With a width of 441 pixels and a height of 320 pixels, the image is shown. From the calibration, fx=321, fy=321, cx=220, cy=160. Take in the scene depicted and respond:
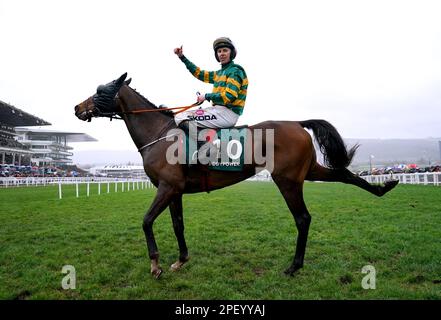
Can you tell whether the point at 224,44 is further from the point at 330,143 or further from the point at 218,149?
the point at 330,143

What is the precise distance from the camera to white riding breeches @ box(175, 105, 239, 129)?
15.8 ft

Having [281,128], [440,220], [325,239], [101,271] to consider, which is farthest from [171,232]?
[440,220]

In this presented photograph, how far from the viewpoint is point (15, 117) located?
64812mm

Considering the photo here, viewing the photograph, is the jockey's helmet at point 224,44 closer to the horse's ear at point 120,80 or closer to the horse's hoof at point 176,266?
the horse's ear at point 120,80

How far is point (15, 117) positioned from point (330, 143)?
74.1 metres

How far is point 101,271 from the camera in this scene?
A: 4480 millimetres

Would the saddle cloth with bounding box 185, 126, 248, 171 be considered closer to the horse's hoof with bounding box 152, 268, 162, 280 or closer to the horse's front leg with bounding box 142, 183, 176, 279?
the horse's front leg with bounding box 142, 183, 176, 279

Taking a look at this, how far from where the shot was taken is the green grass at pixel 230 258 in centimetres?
380

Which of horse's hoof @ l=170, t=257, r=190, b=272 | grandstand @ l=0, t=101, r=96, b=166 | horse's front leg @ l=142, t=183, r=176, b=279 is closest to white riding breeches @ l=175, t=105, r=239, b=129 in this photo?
horse's front leg @ l=142, t=183, r=176, b=279

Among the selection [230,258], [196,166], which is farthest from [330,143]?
[230,258]

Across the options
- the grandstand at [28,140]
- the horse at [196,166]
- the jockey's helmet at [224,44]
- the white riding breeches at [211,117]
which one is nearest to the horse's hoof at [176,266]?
the horse at [196,166]

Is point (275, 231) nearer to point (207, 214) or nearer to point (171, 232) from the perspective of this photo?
point (171, 232)

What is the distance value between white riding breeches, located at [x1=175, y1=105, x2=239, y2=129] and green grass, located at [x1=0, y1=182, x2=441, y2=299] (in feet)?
6.96

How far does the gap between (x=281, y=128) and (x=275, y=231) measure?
3.24 meters
